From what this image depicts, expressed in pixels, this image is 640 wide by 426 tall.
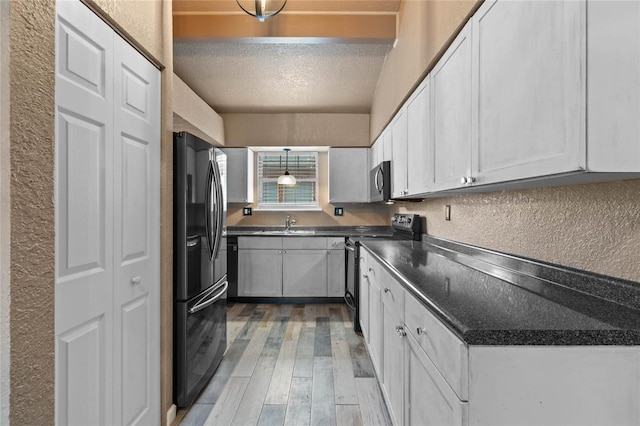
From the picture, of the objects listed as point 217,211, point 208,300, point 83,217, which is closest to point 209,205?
point 217,211

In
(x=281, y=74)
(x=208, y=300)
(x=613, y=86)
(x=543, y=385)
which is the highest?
(x=281, y=74)

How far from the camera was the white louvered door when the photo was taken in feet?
4.18

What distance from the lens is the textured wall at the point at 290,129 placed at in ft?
16.3

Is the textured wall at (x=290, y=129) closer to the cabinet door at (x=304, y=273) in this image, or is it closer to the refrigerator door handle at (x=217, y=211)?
the cabinet door at (x=304, y=273)

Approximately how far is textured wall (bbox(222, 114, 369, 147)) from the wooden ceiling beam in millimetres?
2139

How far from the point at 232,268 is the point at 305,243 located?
1025 mm

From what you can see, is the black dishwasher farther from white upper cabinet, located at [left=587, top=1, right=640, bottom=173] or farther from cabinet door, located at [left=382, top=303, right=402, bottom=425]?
white upper cabinet, located at [left=587, top=1, right=640, bottom=173]

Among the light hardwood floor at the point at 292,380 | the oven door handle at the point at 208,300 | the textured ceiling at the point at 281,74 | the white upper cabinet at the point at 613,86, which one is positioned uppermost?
the textured ceiling at the point at 281,74

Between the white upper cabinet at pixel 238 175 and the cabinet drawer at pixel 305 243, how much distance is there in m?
0.84

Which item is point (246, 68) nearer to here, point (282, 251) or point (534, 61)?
point (282, 251)

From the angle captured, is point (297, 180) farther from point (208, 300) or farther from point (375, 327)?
point (375, 327)

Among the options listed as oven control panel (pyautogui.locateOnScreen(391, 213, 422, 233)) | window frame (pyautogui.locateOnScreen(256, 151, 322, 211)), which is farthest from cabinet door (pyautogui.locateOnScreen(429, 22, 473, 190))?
window frame (pyautogui.locateOnScreen(256, 151, 322, 211))

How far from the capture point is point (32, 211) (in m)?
1.06

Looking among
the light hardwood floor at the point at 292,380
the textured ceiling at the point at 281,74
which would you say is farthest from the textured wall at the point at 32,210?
the textured ceiling at the point at 281,74
